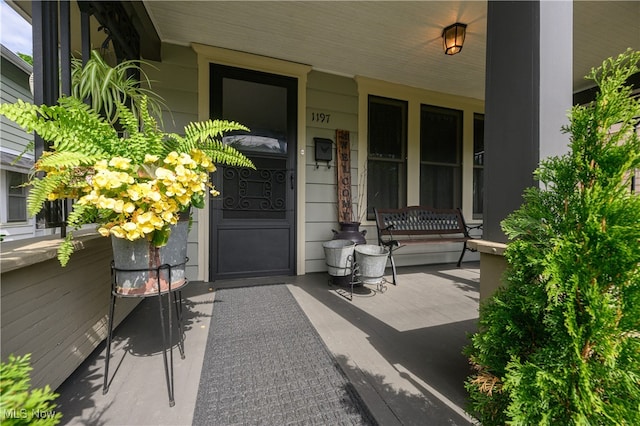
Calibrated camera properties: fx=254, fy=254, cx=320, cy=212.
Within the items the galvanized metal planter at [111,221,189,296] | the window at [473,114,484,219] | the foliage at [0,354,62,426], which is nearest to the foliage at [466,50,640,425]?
the foliage at [0,354,62,426]

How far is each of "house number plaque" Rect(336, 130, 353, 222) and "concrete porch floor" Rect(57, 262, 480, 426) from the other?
1.14 meters

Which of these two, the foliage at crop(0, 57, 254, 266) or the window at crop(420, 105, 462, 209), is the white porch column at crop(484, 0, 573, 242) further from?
the window at crop(420, 105, 462, 209)

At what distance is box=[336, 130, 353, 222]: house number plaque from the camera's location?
337 centimetres

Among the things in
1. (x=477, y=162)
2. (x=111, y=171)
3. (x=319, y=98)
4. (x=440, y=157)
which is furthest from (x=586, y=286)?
(x=477, y=162)

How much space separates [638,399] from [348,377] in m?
1.02

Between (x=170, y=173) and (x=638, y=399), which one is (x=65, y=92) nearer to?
(x=170, y=173)

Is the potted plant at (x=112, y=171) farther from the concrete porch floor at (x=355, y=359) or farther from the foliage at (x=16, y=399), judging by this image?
the concrete porch floor at (x=355, y=359)

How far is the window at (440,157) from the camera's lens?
13.1 ft

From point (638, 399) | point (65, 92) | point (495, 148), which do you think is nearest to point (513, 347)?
point (638, 399)

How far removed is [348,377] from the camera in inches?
51.4

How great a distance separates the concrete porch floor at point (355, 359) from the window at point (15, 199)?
4.37 ft

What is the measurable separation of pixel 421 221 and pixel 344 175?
133cm

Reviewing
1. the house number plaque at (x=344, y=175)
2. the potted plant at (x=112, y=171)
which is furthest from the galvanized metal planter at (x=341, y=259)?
the potted plant at (x=112, y=171)

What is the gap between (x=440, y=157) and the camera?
4.09m
